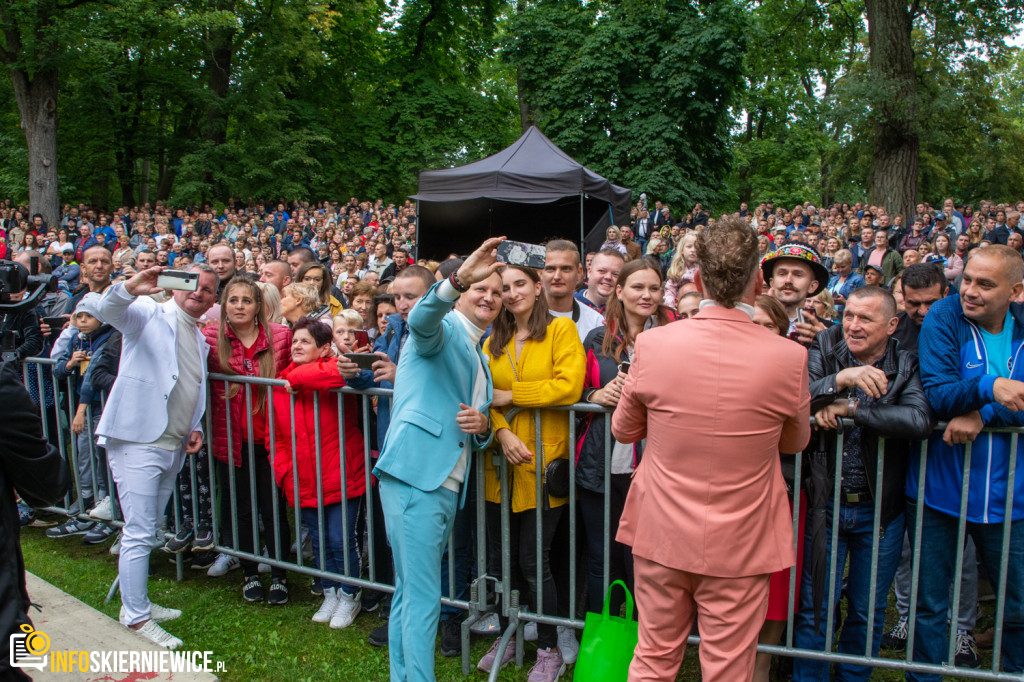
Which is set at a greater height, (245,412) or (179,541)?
(245,412)

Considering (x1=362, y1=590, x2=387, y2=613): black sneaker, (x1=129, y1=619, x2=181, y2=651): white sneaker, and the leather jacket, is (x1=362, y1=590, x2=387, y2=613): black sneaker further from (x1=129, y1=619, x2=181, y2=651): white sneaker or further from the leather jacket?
the leather jacket

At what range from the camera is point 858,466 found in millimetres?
3121

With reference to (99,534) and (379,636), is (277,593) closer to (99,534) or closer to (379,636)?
(379,636)

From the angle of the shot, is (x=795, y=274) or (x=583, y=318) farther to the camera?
(x=583, y=318)

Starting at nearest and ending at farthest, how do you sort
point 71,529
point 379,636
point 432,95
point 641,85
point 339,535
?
point 379,636 → point 339,535 → point 71,529 → point 641,85 → point 432,95

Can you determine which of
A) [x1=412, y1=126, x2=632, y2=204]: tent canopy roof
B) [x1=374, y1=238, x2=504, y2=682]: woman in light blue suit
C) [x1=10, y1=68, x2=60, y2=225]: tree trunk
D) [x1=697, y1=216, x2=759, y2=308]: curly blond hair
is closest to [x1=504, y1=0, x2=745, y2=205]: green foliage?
[x1=412, y1=126, x2=632, y2=204]: tent canopy roof

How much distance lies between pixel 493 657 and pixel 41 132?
23.3m

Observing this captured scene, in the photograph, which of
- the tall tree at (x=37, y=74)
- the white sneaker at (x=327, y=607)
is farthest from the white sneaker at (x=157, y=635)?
the tall tree at (x=37, y=74)

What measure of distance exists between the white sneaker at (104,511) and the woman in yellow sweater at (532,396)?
2.79m

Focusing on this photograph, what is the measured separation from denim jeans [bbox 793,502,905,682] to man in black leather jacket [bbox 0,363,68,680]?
2933mm

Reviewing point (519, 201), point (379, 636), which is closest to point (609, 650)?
point (379, 636)

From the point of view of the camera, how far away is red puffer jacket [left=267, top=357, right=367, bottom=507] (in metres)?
4.02

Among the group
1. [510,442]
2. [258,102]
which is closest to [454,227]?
[510,442]

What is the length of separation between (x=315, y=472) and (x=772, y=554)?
2607 millimetres
